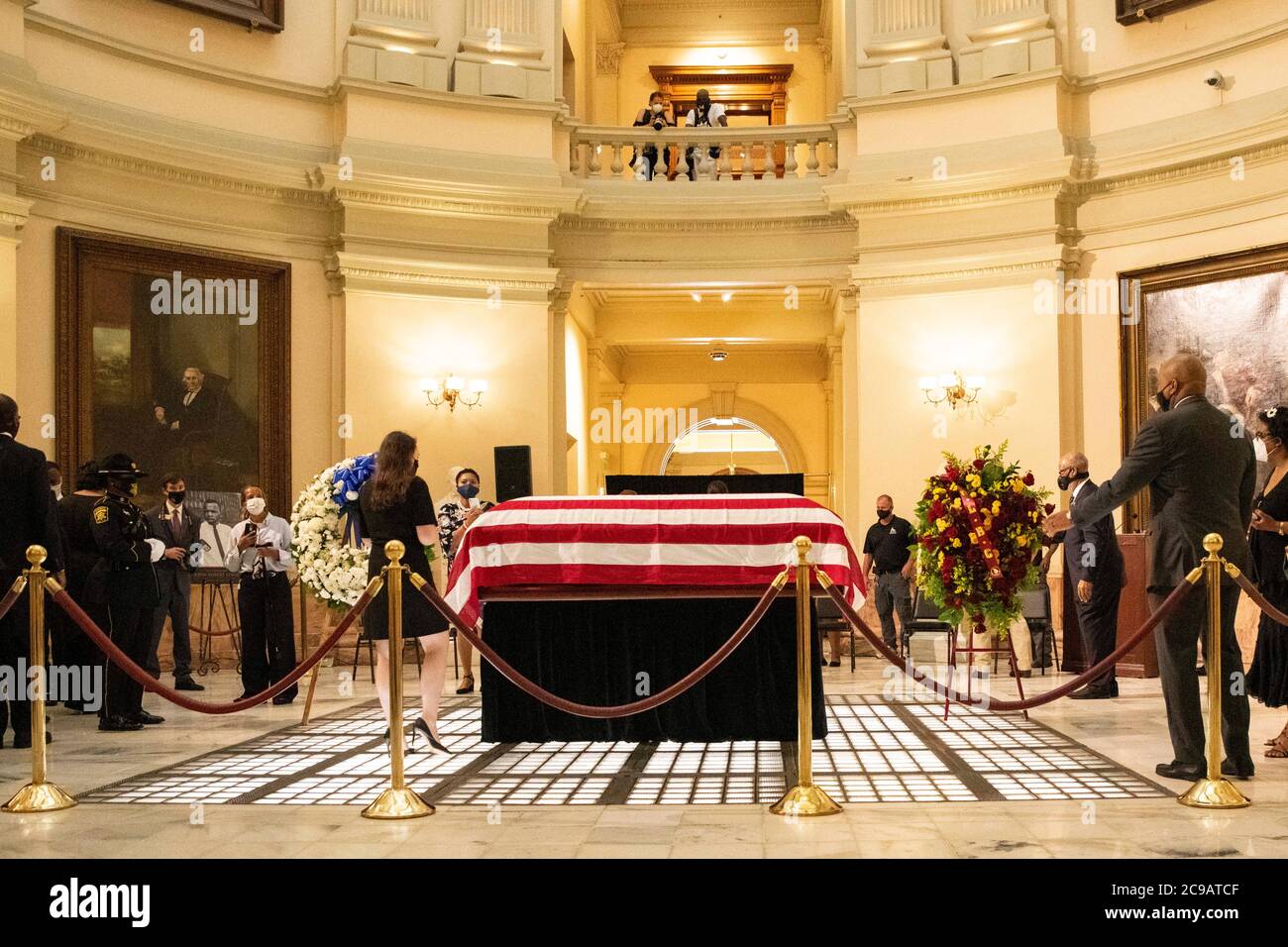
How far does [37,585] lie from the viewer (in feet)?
18.7

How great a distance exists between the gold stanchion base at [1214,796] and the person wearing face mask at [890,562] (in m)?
6.37

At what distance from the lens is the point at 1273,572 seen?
273 inches

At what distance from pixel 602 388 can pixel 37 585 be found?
14.0 m

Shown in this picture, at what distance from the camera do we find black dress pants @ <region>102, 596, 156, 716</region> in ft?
26.6

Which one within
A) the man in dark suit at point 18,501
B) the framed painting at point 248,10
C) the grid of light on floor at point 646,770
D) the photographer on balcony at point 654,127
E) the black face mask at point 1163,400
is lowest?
the grid of light on floor at point 646,770

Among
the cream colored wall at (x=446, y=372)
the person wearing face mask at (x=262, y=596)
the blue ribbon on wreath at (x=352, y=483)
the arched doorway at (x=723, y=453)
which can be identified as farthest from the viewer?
the arched doorway at (x=723, y=453)

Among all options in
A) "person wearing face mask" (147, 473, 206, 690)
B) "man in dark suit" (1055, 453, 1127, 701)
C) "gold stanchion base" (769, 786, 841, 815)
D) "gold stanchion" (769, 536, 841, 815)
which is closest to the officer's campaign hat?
"person wearing face mask" (147, 473, 206, 690)

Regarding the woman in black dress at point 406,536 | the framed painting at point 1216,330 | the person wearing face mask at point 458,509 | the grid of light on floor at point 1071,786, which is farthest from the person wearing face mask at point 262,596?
the framed painting at point 1216,330

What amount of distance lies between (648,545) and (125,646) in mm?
3599

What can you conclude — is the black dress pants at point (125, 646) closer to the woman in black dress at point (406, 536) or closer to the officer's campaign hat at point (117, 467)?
the officer's campaign hat at point (117, 467)

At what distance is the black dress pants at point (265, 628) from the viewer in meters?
9.52

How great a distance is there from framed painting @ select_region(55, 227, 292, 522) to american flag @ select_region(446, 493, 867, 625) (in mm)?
6236

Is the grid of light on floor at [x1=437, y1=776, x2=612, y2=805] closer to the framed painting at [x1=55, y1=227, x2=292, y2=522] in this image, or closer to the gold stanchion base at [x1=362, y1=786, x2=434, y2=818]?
the gold stanchion base at [x1=362, y1=786, x2=434, y2=818]

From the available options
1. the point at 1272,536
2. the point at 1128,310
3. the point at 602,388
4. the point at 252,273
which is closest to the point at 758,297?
the point at 602,388
